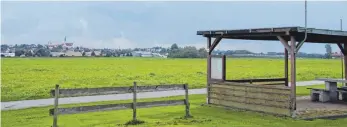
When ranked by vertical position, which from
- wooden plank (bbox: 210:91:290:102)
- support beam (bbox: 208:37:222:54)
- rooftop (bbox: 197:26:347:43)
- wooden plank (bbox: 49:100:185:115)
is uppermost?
rooftop (bbox: 197:26:347:43)

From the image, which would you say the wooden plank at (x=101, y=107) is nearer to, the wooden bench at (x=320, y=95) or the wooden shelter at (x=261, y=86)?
the wooden shelter at (x=261, y=86)

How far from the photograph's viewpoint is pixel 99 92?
10000mm

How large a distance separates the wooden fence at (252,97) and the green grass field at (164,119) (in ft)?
1.29

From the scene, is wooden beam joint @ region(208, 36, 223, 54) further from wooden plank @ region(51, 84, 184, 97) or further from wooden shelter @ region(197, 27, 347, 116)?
wooden plank @ region(51, 84, 184, 97)

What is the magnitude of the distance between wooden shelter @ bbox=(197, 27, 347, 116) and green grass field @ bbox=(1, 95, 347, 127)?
0.47 meters

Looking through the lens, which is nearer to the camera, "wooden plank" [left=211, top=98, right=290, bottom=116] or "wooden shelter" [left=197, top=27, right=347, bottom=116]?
"wooden shelter" [left=197, top=27, right=347, bottom=116]

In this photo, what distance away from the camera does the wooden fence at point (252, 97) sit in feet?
40.1

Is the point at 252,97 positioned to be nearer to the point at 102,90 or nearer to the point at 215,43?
the point at 215,43

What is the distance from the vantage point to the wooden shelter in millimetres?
11961

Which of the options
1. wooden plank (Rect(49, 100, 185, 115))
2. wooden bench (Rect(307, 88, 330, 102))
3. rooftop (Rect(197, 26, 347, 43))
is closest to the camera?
wooden plank (Rect(49, 100, 185, 115))

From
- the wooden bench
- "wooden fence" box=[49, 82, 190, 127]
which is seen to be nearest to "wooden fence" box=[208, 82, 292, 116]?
"wooden fence" box=[49, 82, 190, 127]

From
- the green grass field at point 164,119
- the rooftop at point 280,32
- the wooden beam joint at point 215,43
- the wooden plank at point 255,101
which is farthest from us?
the wooden beam joint at point 215,43

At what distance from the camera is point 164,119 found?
11.2m

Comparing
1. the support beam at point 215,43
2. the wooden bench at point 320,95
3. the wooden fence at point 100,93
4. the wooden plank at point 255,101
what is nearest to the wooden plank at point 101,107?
the wooden fence at point 100,93
